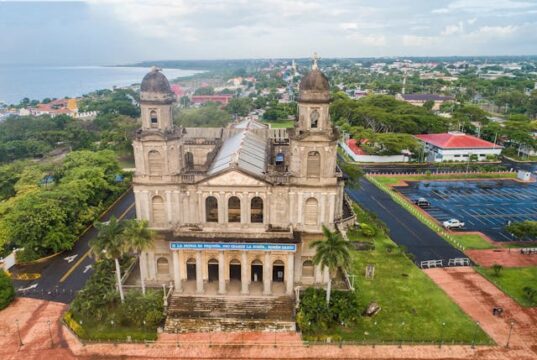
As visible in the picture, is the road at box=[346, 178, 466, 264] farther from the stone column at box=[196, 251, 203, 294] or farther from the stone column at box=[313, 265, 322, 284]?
the stone column at box=[196, 251, 203, 294]

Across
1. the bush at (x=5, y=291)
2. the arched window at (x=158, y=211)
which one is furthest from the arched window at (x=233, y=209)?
the bush at (x=5, y=291)

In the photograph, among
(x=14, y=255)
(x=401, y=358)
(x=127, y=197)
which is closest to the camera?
(x=401, y=358)

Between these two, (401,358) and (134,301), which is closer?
(401,358)

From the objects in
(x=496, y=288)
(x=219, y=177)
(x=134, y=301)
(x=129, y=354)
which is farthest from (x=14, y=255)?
(x=496, y=288)

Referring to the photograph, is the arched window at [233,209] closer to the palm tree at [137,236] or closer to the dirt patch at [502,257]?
the palm tree at [137,236]

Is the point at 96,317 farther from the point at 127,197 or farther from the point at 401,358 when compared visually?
the point at 127,197

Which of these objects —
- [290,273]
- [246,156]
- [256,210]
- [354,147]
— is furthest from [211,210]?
[354,147]
